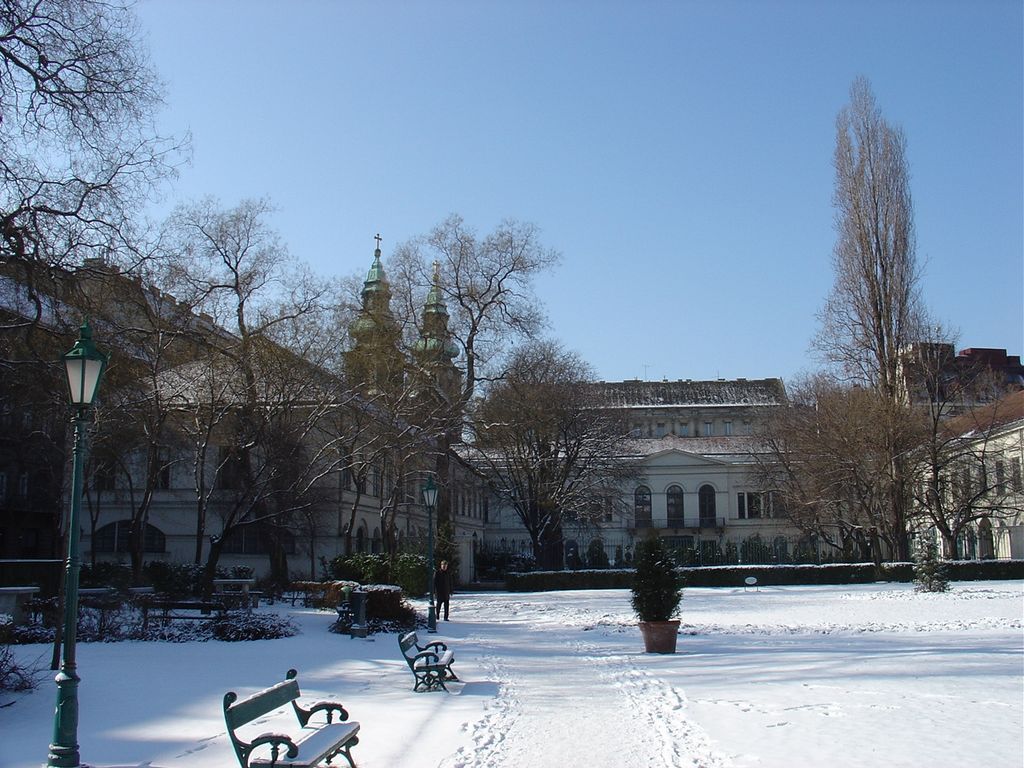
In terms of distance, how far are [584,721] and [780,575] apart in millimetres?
38992

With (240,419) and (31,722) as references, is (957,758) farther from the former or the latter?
(240,419)

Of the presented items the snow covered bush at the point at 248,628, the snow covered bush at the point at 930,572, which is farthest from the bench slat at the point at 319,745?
the snow covered bush at the point at 930,572

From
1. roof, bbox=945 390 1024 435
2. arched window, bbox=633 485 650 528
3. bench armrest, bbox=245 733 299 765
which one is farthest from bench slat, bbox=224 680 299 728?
arched window, bbox=633 485 650 528

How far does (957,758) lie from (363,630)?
13371 millimetres

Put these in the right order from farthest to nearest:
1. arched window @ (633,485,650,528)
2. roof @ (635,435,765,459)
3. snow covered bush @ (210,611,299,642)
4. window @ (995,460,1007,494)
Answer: roof @ (635,435,765,459), arched window @ (633,485,650,528), window @ (995,460,1007,494), snow covered bush @ (210,611,299,642)

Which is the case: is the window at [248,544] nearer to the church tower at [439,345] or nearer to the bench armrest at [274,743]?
the church tower at [439,345]

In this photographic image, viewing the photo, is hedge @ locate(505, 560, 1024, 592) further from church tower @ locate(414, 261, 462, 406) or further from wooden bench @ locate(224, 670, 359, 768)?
wooden bench @ locate(224, 670, 359, 768)

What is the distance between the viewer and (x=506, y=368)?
145 feet

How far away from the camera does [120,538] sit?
4919 centimetres

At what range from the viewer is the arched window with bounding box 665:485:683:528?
8269cm

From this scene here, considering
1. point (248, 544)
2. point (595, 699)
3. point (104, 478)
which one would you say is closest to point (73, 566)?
point (595, 699)

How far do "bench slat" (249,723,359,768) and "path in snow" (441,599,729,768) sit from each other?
948 mm

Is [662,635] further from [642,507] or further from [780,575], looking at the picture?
[642,507]

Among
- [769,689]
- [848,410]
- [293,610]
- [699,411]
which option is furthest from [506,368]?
[699,411]
